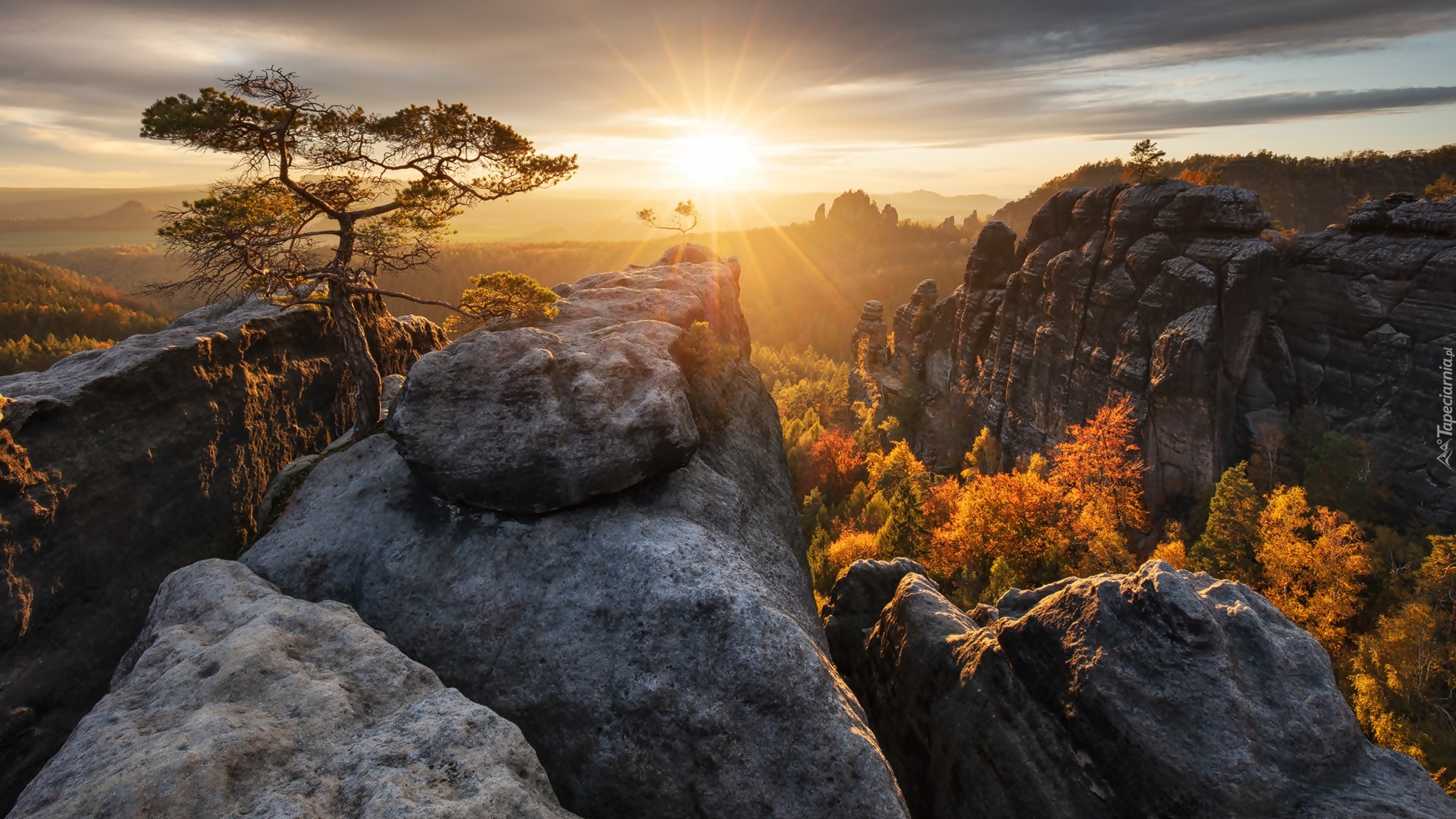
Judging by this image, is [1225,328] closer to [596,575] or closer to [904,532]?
[904,532]

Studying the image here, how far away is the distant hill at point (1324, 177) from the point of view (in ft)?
244

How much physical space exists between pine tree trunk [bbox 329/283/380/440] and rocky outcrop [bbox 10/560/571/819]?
8.35 metres

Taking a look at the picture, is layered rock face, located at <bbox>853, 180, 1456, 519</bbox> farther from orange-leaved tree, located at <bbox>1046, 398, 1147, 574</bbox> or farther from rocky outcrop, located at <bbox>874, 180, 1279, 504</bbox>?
orange-leaved tree, located at <bbox>1046, 398, 1147, 574</bbox>

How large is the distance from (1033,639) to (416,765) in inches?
554

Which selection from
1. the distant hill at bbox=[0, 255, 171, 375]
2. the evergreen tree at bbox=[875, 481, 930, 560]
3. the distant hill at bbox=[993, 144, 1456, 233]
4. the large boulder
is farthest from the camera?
the distant hill at bbox=[0, 255, 171, 375]

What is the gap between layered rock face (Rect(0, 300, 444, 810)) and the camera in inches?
499

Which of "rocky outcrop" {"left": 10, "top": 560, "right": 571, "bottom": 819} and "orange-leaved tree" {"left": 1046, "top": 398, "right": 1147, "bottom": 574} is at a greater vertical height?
"rocky outcrop" {"left": 10, "top": 560, "right": 571, "bottom": 819}

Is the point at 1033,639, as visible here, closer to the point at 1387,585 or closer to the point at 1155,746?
the point at 1155,746

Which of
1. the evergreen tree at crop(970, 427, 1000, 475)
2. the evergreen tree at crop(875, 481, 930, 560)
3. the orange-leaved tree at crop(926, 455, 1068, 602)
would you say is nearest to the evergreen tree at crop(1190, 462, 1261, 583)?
the orange-leaved tree at crop(926, 455, 1068, 602)

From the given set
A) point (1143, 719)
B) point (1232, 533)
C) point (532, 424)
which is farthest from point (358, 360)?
point (1232, 533)

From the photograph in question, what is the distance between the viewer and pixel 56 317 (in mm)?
98250

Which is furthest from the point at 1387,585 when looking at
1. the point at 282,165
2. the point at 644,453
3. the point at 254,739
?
the point at 282,165

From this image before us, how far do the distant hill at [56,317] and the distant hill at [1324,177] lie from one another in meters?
136

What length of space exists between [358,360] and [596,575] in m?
11.3
